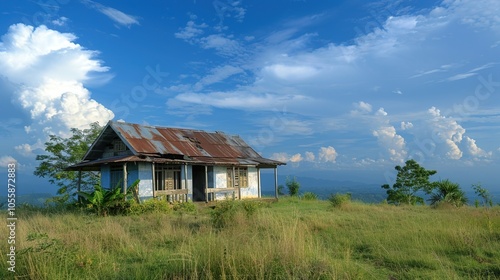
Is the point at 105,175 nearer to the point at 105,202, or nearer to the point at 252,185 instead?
the point at 105,202

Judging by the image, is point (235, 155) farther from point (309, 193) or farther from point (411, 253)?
point (411, 253)

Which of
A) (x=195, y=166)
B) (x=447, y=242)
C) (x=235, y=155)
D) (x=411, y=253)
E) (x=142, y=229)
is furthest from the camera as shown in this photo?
(x=235, y=155)

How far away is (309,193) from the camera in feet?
83.0

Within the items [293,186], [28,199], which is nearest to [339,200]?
[293,186]

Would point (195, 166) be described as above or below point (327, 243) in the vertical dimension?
above

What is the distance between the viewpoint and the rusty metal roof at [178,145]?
18.5 metres

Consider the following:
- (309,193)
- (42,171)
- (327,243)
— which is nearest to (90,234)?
(327,243)

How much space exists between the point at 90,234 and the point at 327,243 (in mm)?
5077

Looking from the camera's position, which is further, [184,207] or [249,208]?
[184,207]

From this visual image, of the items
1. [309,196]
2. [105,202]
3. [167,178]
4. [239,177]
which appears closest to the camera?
[105,202]

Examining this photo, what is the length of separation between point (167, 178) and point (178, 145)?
6.80ft

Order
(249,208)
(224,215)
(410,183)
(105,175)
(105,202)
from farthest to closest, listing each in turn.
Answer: (410,183), (105,175), (105,202), (249,208), (224,215)

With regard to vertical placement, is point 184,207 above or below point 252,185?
below

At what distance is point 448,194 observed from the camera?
19203mm
